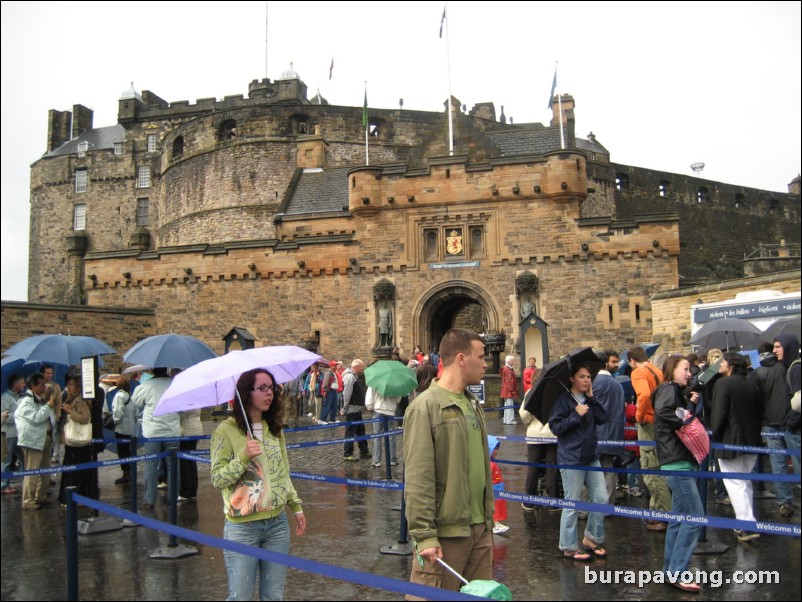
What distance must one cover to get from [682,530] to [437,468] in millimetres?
2431

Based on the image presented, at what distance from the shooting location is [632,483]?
29.8 feet

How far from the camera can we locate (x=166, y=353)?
8.64 meters

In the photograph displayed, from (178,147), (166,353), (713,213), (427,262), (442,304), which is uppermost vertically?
(178,147)

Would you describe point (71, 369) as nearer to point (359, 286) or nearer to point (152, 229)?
point (359, 286)

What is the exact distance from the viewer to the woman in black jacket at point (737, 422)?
6.53m

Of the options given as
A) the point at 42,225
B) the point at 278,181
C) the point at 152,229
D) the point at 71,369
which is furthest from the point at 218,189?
the point at 71,369

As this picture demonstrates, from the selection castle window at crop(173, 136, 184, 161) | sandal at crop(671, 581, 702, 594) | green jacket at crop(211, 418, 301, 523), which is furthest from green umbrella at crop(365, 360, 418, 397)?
castle window at crop(173, 136, 184, 161)

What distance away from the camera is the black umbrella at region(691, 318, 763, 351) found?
7863 mm

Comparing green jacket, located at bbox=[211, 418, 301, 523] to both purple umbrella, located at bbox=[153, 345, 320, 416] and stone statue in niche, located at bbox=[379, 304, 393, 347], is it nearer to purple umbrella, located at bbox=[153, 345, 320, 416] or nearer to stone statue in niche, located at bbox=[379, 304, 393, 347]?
purple umbrella, located at bbox=[153, 345, 320, 416]

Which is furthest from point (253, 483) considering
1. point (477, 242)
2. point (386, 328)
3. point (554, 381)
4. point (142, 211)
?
point (142, 211)

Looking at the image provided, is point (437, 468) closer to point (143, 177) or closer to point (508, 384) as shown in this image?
point (508, 384)

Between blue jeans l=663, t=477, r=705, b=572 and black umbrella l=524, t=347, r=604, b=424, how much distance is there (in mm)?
1058

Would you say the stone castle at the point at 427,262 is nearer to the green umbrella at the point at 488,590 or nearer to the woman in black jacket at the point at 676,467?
the woman in black jacket at the point at 676,467

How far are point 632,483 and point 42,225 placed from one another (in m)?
56.1
